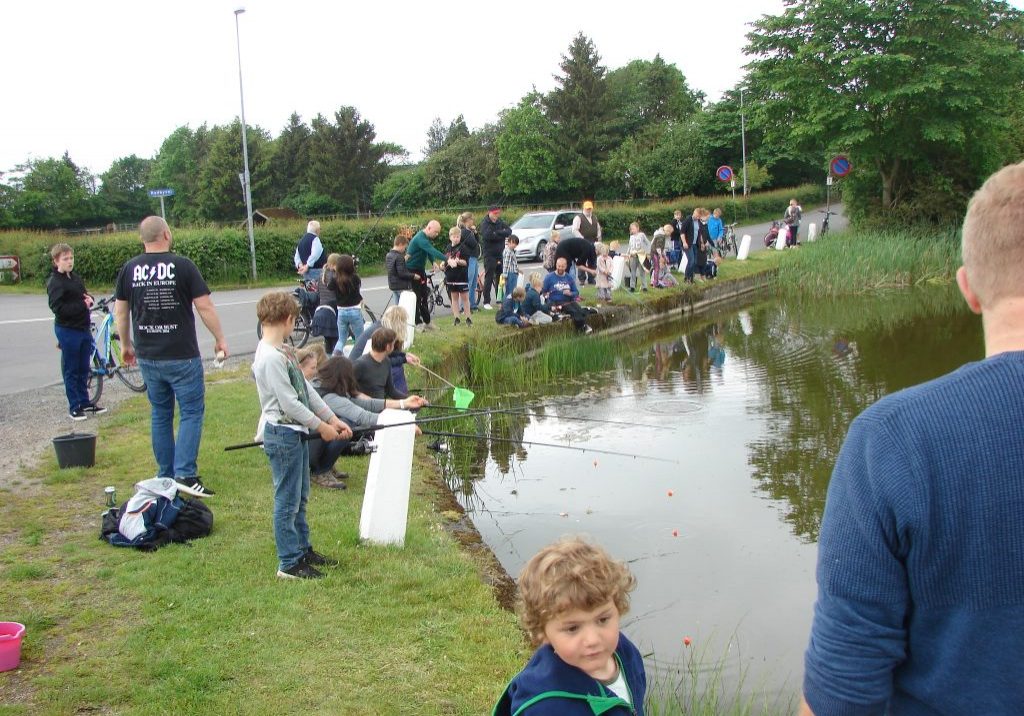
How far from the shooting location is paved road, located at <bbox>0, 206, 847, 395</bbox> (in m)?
11.7

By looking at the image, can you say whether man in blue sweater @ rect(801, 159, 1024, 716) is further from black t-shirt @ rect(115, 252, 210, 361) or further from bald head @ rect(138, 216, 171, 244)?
bald head @ rect(138, 216, 171, 244)

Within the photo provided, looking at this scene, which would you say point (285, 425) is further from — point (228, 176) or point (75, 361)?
point (228, 176)

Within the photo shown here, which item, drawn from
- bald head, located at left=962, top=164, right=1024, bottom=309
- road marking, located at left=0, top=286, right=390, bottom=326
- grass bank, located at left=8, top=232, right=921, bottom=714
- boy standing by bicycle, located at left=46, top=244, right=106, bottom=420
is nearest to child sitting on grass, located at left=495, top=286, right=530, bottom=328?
road marking, located at left=0, top=286, right=390, bottom=326

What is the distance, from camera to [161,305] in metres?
6.38

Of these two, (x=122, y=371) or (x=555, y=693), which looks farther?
(x=122, y=371)

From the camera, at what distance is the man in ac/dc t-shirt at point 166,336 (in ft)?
21.0

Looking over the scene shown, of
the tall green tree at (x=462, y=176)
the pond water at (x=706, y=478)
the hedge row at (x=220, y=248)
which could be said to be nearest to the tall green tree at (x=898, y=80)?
the hedge row at (x=220, y=248)

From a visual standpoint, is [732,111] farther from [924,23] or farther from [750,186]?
[924,23]

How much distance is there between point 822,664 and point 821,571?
16 centimetres

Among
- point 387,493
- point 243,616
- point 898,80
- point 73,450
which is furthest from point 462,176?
point 243,616

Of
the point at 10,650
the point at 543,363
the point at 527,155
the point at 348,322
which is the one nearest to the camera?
the point at 10,650

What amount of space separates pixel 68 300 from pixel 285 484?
4652 mm

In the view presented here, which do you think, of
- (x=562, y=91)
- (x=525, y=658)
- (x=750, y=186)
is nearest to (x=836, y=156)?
(x=750, y=186)

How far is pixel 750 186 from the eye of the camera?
2010 inches
